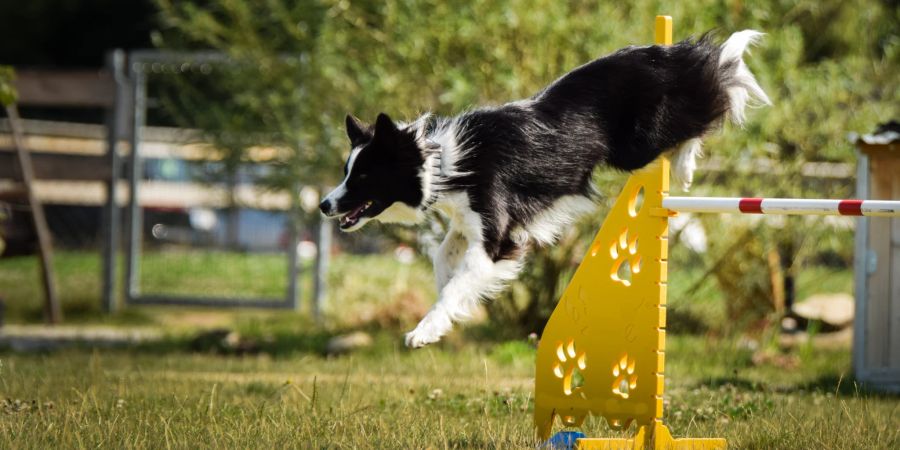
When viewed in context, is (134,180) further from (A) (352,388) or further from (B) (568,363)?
(B) (568,363)

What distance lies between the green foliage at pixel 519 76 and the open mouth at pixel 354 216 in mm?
3664

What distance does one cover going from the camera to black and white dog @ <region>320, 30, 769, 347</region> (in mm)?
4074

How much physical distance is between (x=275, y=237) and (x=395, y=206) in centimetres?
689

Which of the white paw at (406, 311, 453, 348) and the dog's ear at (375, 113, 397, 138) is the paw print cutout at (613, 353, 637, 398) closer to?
the white paw at (406, 311, 453, 348)

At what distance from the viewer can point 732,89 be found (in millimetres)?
4410

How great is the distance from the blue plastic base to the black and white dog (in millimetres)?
632

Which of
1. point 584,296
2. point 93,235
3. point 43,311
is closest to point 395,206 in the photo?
point 584,296

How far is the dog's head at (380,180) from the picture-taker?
4.07 m

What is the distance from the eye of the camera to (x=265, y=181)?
359 inches

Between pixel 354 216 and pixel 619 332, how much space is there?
3.68 ft

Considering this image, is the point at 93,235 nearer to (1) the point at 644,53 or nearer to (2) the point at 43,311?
(2) the point at 43,311

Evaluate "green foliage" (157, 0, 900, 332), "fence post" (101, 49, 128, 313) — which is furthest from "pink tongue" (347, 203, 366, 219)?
"fence post" (101, 49, 128, 313)

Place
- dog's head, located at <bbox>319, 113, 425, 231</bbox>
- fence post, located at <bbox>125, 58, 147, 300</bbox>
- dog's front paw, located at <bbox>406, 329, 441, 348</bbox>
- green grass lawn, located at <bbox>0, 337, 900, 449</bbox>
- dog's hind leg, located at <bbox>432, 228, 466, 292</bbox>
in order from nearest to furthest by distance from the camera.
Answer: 1. dog's front paw, located at <bbox>406, 329, 441, 348</bbox>
2. dog's head, located at <bbox>319, 113, 425, 231</bbox>
3. dog's hind leg, located at <bbox>432, 228, 466, 292</bbox>
4. green grass lawn, located at <bbox>0, 337, 900, 449</bbox>
5. fence post, located at <bbox>125, 58, 147, 300</bbox>

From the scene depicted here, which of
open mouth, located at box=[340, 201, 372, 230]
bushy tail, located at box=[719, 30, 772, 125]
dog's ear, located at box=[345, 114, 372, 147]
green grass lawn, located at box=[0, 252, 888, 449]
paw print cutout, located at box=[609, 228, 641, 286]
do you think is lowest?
green grass lawn, located at box=[0, 252, 888, 449]
